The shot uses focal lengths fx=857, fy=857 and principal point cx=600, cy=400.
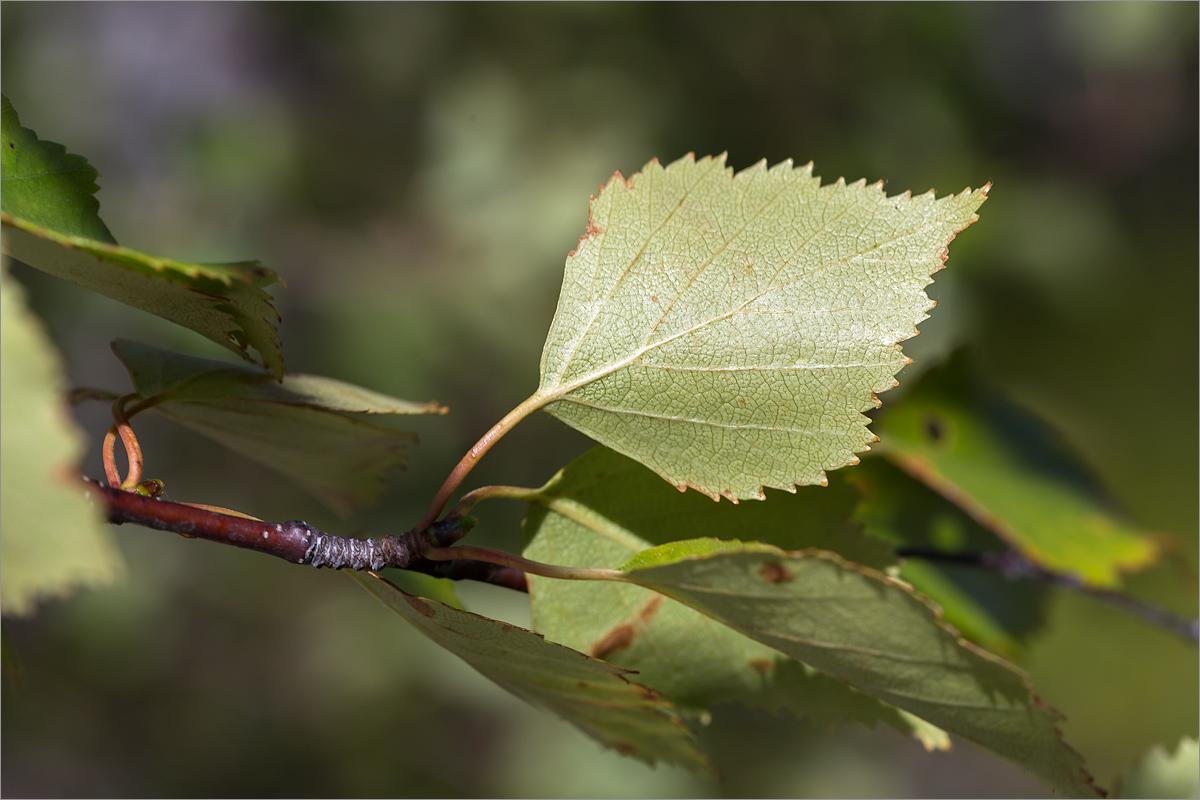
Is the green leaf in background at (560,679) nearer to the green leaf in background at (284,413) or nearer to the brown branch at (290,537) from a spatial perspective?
the brown branch at (290,537)

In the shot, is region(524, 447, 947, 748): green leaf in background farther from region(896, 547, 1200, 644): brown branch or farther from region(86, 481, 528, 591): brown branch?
region(896, 547, 1200, 644): brown branch

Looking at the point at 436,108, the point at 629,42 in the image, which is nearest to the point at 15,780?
the point at 436,108

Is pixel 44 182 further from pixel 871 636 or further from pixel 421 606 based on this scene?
pixel 871 636

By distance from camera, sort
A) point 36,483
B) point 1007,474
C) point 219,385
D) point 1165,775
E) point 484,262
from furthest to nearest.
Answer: point 484,262 < point 1007,474 < point 1165,775 < point 219,385 < point 36,483

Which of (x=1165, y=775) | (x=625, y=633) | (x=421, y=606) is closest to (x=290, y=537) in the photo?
(x=421, y=606)

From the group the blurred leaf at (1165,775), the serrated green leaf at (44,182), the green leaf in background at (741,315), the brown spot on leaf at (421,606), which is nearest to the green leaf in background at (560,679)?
the brown spot on leaf at (421,606)
